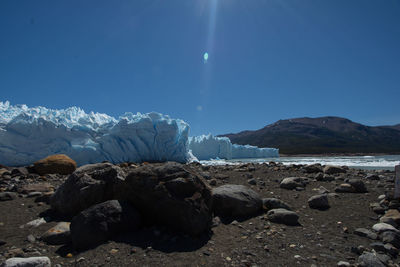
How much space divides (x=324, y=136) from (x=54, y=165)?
127m

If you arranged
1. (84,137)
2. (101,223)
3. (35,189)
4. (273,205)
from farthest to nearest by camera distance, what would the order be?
(84,137) < (35,189) < (273,205) < (101,223)

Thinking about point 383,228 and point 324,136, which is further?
point 324,136

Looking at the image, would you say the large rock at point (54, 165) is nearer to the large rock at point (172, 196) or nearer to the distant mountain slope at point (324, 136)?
the large rock at point (172, 196)

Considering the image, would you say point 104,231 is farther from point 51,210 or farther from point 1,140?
point 1,140

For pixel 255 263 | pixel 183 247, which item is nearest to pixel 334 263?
pixel 255 263

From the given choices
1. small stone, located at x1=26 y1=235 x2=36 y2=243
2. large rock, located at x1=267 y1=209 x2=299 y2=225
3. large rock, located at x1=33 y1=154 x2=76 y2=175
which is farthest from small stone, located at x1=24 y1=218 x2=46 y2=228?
large rock, located at x1=33 y1=154 x2=76 y2=175

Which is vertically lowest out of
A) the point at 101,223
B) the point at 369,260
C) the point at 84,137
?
the point at 369,260

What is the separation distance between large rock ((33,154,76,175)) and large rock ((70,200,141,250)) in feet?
21.1

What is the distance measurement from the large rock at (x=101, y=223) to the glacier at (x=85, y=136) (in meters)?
13.0

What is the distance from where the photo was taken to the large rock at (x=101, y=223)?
90.1 inches

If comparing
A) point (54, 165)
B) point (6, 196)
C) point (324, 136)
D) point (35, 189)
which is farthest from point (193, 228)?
point (324, 136)

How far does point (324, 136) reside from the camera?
11462cm

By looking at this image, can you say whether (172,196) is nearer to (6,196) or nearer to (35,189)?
(6,196)

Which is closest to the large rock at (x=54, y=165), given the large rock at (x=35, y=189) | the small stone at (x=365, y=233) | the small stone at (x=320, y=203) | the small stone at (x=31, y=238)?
the large rock at (x=35, y=189)
